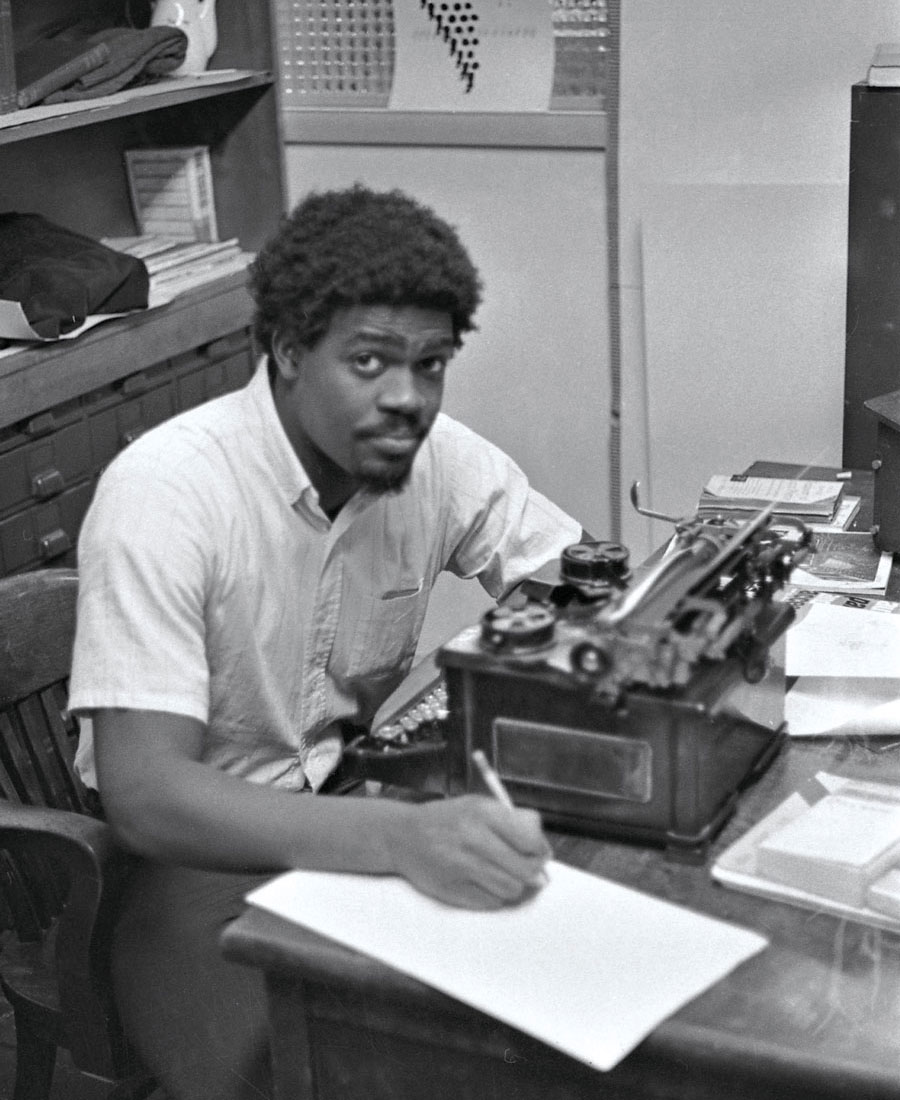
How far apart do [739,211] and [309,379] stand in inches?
74.0

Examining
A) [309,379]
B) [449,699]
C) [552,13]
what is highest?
[552,13]

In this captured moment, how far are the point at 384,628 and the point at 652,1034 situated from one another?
79 centimetres

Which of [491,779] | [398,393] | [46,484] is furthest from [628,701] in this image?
[46,484]

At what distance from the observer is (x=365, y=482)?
5.43ft

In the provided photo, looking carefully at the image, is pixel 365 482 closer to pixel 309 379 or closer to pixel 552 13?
pixel 309 379

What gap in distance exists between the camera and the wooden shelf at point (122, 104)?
2.70 m

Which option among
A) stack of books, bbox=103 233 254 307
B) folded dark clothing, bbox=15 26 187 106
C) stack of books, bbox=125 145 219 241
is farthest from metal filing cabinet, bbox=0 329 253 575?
folded dark clothing, bbox=15 26 187 106

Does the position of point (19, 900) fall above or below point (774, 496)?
below

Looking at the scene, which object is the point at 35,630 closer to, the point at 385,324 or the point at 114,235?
the point at 385,324

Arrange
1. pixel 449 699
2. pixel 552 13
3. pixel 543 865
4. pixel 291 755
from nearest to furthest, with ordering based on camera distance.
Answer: pixel 543 865, pixel 449 699, pixel 291 755, pixel 552 13

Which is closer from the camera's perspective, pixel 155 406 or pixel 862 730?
pixel 862 730

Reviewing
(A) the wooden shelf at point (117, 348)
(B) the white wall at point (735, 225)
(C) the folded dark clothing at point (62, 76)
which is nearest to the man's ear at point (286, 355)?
(A) the wooden shelf at point (117, 348)

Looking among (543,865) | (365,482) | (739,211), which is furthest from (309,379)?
(739,211)

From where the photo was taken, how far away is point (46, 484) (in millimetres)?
2760
